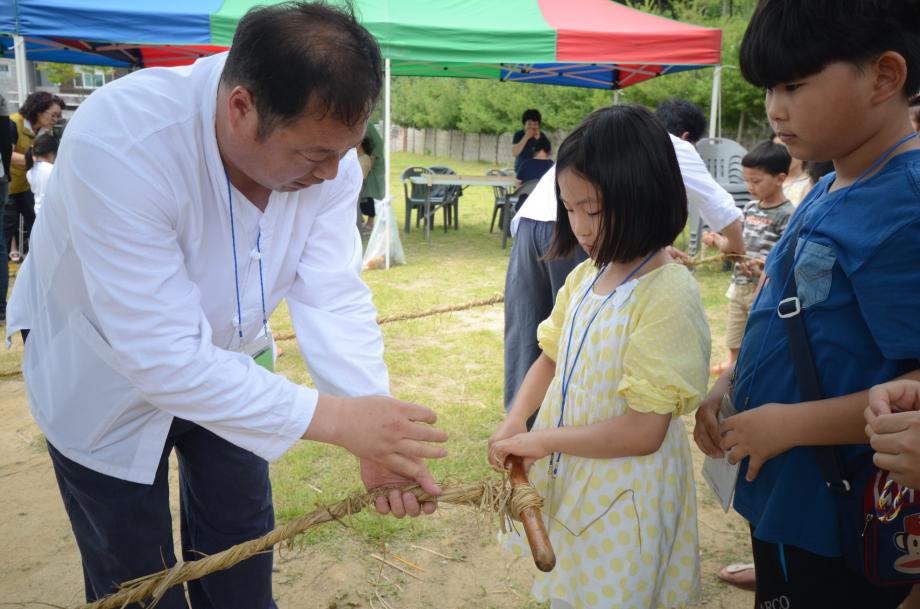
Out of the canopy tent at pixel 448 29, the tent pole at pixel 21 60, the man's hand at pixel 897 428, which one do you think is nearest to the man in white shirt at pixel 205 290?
the man's hand at pixel 897 428

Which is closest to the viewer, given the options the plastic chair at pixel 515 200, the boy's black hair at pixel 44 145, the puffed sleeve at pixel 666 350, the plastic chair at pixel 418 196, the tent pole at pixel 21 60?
the puffed sleeve at pixel 666 350

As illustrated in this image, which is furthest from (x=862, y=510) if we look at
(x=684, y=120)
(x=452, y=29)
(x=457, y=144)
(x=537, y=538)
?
(x=457, y=144)

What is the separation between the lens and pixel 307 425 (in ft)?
5.01

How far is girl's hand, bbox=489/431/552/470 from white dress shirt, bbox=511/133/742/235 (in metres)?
1.24

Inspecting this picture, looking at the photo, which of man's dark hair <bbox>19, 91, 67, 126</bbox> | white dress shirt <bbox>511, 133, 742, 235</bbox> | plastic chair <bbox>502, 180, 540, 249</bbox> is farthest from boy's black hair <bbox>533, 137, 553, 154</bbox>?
white dress shirt <bbox>511, 133, 742, 235</bbox>

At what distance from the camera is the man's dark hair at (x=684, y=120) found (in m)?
3.87

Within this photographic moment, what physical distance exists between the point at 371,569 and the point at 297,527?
3.99 feet

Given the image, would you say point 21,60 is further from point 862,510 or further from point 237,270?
Answer: point 862,510

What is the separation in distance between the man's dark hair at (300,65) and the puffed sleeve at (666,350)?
2.57 feet

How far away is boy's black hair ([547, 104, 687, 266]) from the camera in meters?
1.79

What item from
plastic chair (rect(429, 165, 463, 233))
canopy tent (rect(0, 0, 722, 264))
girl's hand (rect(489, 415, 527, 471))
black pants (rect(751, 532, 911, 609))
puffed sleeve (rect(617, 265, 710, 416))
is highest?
canopy tent (rect(0, 0, 722, 264))

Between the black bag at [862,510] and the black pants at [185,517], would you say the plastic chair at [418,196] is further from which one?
the black bag at [862,510]

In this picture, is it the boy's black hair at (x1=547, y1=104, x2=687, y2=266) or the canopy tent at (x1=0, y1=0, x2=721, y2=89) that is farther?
the canopy tent at (x1=0, y1=0, x2=721, y2=89)

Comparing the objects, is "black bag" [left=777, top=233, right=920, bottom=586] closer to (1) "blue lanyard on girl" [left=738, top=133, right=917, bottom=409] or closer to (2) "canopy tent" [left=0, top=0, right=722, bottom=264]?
(1) "blue lanyard on girl" [left=738, top=133, right=917, bottom=409]
